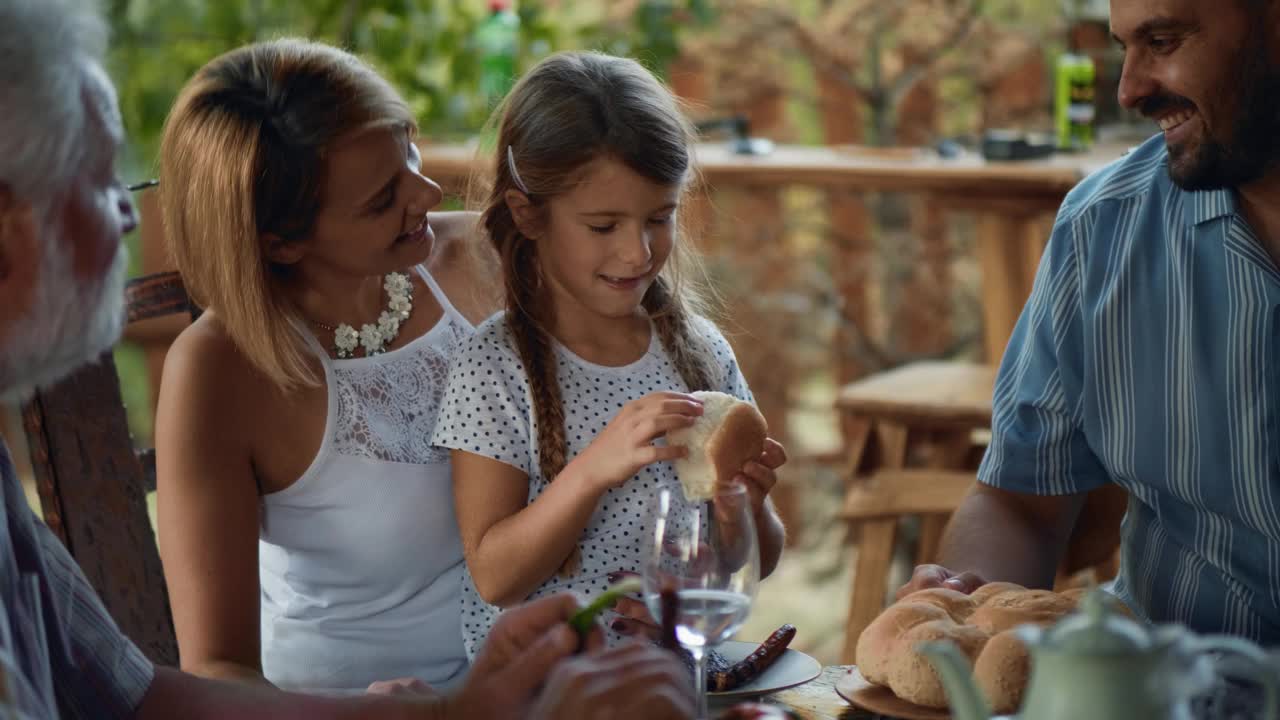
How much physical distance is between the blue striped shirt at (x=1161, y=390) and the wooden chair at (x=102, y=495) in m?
1.08

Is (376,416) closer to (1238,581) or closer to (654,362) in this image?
(654,362)

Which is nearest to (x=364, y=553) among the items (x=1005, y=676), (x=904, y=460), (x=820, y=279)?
(x=1005, y=676)

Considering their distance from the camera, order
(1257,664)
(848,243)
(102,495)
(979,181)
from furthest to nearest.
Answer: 1. (848,243)
2. (979,181)
3. (102,495)
4. (1257,664)

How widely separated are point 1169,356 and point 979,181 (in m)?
1.80

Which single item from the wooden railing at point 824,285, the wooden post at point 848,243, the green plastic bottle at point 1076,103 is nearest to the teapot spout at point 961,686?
the green plastic bottle at point 1076,103

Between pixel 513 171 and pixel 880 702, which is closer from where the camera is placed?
pixel 880 702

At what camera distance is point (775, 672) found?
1.40 meters

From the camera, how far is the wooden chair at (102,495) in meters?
1.70

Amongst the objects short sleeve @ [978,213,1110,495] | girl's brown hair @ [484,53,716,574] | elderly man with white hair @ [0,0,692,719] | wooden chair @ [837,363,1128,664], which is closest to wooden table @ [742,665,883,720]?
elderly man with white hair @ [0,0,692,719]

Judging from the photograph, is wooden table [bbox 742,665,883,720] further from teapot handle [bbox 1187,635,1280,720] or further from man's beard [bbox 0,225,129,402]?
man's beard [bbox 0,225,129,402]

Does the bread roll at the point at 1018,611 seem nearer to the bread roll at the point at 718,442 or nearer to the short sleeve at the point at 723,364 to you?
the bread roll at the point at 718,442

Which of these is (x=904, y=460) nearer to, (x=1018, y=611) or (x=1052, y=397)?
(x=1052, y=397)

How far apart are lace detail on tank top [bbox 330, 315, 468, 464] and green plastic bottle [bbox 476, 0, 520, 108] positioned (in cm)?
213

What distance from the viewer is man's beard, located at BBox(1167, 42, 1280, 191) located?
5.51 feet
